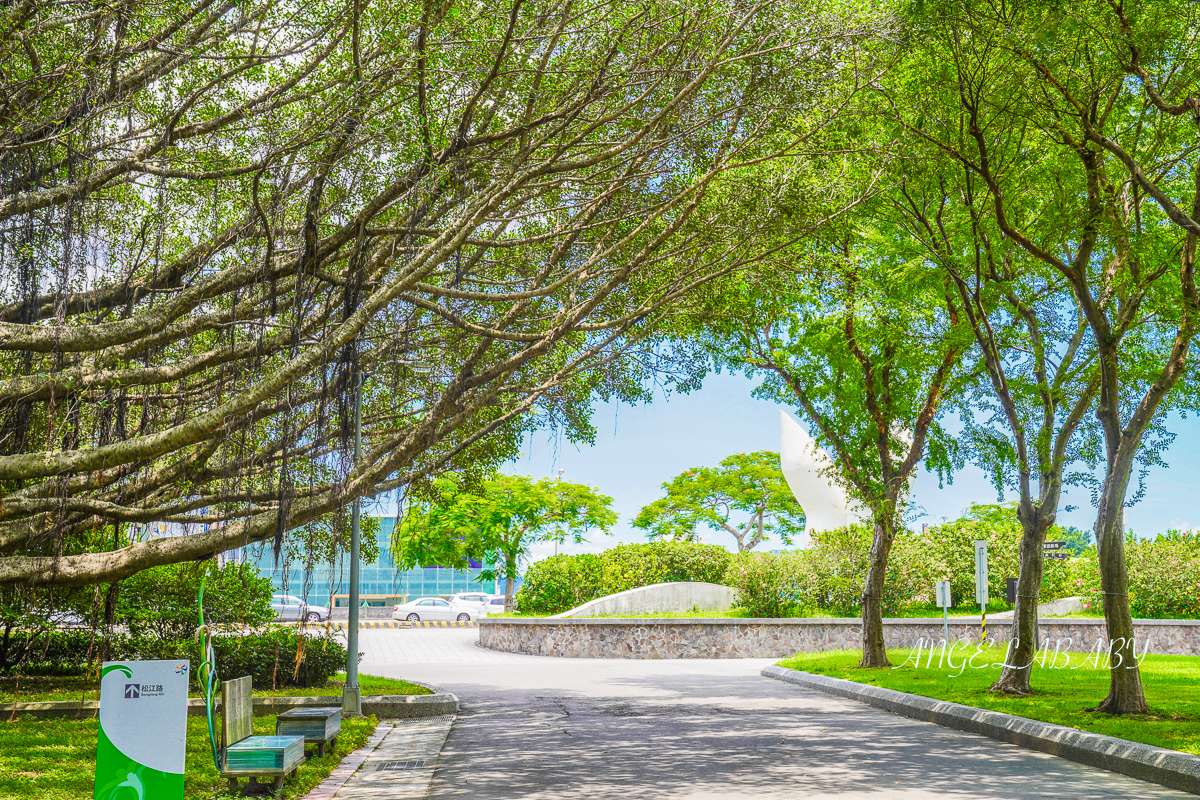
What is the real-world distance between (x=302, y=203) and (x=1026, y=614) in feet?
39.3

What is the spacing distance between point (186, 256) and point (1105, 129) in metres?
12.0

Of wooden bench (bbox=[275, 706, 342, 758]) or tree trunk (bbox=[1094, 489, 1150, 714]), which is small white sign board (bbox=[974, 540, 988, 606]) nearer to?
tree trunk (bbox=[1094, 489, 1150, 714])

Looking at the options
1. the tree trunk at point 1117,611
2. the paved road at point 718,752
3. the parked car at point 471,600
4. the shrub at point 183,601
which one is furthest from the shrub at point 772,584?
the parked car at point 471,600

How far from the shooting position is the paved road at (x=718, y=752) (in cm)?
871

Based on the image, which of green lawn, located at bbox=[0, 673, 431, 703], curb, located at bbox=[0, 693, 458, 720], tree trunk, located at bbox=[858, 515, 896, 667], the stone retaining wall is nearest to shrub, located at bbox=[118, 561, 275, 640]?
green lawn, located at bbox=[0, 673, 431, 703]

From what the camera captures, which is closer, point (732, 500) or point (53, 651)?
point (53, 651)

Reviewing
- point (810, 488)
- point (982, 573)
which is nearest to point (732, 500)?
point (810, 488)

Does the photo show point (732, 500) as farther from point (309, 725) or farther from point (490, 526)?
point (309, 725)

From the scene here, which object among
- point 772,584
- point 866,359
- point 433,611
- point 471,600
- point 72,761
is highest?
point 866,359

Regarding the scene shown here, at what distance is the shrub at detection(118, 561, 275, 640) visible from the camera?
16.5 m

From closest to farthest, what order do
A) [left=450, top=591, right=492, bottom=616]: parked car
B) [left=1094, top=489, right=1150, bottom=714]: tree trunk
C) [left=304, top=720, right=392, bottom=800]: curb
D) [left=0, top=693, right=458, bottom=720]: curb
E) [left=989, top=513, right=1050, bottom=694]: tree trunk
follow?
[left=304, top=720, right=392, bottom=800]: curb → [left=1094, top=489, right=1150, bottom=714]: tree trunk → [left=0, top=693, right=458, bottom=720]: curb → [left=989, top=513, right=1050, bottom=694]: tree trunk → [left=450, top=591, right=492, bottom=616]: parked car

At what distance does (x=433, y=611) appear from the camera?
51.8 metres

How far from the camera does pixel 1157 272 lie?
12.9 m

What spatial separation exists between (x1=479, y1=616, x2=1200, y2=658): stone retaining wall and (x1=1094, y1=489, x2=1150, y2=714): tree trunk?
566 inches
